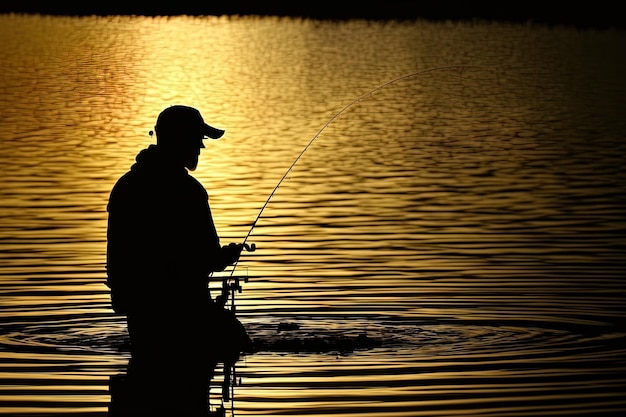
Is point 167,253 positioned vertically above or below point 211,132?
below

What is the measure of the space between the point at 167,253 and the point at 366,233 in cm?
929

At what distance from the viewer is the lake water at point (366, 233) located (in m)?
11.0

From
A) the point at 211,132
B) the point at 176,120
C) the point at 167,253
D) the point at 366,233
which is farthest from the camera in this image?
the point at 366,233

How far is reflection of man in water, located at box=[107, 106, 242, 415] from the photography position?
32.1 ft

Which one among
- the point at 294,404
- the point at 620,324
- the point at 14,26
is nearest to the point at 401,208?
the point at 620,324

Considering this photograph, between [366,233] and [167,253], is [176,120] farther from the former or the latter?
[366,233]

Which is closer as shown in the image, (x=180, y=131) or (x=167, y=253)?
(x=180, y=131)

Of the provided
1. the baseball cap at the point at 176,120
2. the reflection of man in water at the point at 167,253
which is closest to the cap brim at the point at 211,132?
the reflection of man in water at the point at 167,253

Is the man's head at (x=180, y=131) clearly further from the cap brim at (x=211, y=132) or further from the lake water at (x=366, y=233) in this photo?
the lake water at (x=366, y=233)

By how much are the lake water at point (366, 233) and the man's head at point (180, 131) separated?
5.24 ft

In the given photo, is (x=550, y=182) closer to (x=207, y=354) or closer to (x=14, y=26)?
(x=207, y=354)

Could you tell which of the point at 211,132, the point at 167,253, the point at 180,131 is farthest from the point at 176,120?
the point at 167,253

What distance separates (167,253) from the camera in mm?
9938

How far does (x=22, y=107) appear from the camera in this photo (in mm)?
37781
